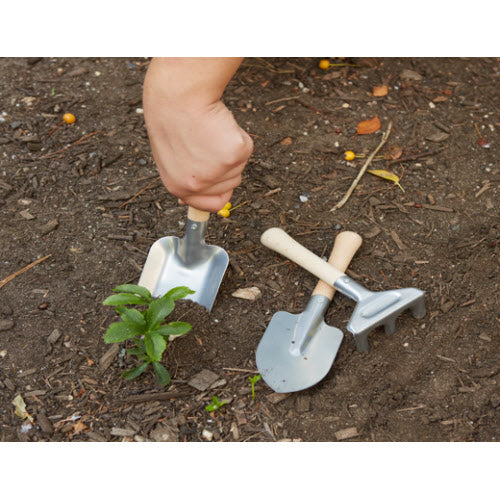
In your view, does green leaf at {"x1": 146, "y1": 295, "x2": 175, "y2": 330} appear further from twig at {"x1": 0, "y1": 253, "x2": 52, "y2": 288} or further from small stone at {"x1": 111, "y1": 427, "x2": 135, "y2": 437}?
twig at {"x1": 0, "y1": 253, "x2": 52, "y2": 288}

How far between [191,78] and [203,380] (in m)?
0.76

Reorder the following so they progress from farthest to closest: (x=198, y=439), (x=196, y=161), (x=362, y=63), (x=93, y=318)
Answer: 1. (x=362, y=63)
2. (x=93, y=318)
3. (x=198, y=439)
4. (x=196, y=161)

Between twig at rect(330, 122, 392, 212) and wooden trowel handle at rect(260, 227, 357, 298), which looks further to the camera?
twig at rect(330, 122, 392, 212)

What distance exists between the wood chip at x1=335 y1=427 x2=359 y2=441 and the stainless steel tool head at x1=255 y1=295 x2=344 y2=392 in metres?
0.14

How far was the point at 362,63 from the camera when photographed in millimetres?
2490

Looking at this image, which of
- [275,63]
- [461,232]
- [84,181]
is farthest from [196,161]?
[275,63]

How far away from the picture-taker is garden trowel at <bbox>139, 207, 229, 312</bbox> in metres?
1.80

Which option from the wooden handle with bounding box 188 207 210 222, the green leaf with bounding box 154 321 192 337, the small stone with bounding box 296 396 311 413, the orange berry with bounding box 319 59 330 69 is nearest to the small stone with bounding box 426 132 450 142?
the orange berry with bounding box 319 59 330 69

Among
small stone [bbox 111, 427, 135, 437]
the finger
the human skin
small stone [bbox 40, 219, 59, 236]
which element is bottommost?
small stone [bbox 111, 427, 135, 437]

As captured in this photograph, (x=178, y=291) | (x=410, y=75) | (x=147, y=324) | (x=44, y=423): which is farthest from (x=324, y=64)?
(x=44, y=423)

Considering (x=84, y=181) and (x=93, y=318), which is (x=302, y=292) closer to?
(x=93, y=318)

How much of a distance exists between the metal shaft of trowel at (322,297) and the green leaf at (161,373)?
328 millimetres

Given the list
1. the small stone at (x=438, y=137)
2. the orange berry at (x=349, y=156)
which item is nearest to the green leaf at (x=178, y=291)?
the orange berry at (x=349, y=156)

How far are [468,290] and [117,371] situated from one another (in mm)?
990
